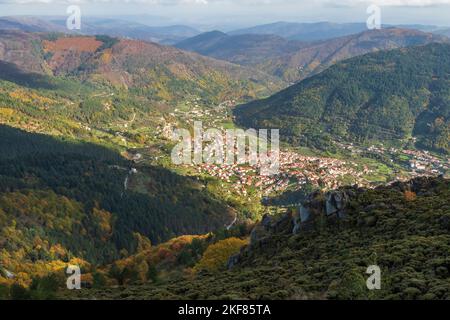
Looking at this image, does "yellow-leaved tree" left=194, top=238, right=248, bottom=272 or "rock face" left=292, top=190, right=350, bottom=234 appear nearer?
"rock face" left=292, top=190, right=350, bottom=234

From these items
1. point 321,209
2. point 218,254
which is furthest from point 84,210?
point 321,209

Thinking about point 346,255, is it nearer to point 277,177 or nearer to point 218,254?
point 218,254

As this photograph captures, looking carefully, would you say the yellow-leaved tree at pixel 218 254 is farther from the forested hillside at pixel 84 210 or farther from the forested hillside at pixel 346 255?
the forested hillside at pixel 84 210

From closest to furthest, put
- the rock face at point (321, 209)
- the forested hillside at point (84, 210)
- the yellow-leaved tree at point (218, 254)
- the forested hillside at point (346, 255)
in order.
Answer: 1. the forested hillside at point (346, 255)
2. the rock face at point (321, 209)
3. the yellow-leaved tree at point (218, 254)
4. the forested hillside at point (84, 210)

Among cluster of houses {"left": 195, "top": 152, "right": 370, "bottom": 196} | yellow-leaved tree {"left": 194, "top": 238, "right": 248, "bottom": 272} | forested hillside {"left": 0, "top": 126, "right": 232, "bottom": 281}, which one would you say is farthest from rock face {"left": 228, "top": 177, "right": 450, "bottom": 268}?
cluster of houses {"left": 195, "top": 152, "right": 370, "bottom": 196}

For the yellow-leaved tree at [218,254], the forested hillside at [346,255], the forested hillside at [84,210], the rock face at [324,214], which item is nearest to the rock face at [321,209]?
the rock face at [324,214]

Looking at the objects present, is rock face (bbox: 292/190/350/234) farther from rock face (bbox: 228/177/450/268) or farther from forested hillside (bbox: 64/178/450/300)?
forested hillside (bbox: 64/178/450/300)

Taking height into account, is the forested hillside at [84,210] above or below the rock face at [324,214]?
below
